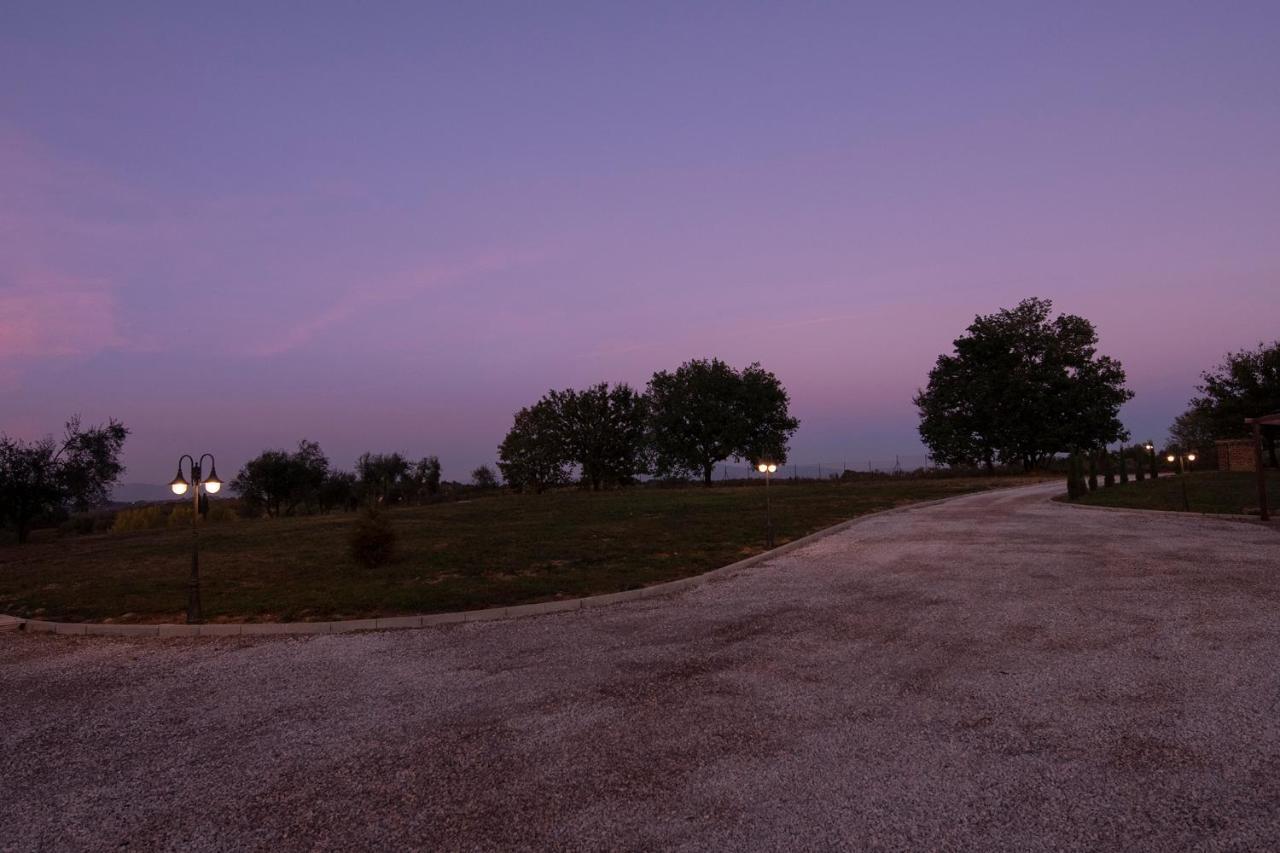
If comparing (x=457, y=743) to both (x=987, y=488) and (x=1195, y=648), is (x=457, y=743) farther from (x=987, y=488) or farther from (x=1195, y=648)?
(x=987, y=488)

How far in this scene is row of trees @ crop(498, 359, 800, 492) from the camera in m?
63.5

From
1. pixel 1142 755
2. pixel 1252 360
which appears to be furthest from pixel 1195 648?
pixel 1252 360

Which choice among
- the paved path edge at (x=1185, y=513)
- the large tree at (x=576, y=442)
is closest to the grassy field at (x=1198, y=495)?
the paved path edge at (x=1185, y=513)

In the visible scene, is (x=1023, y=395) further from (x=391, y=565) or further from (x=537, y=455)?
(x=391, y=565)

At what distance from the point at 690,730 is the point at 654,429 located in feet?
197

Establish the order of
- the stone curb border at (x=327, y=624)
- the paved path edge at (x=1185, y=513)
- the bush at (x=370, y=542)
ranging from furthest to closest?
the paved path edge at (x=1185, y=513) → the bush at (x=370, y=542) → the stone curb border at (x=327, y=624)

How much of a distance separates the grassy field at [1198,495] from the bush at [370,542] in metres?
24.1

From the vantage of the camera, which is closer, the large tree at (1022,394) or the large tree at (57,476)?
the large tree at (57,476)

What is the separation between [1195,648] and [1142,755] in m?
3.44

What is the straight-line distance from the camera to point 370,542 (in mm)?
15539

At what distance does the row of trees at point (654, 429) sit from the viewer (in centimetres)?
6353

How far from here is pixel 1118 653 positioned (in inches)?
286

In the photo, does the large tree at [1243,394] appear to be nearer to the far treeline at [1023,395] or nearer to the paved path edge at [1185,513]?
the far treeline at [1023,395]

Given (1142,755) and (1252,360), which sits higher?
(1252,360)
